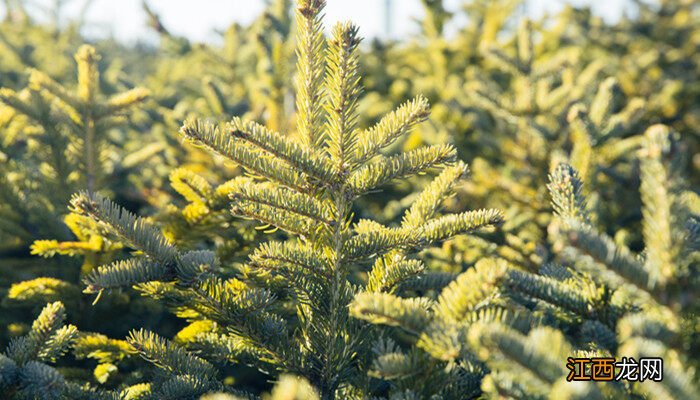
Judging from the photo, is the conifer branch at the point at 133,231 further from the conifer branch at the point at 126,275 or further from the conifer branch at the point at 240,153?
the conifer branch at the point at 240,153

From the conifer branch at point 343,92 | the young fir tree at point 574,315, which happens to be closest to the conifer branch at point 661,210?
the young fir tree at point 574,315

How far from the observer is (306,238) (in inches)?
64.4

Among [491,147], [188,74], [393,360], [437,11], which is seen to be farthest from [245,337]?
[188,74]

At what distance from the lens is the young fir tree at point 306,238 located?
147cm

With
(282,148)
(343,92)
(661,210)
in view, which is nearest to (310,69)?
(343,92)

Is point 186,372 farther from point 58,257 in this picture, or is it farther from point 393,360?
point 58,257

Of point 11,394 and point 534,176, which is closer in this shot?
point 11,394

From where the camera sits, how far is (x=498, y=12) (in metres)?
5.15

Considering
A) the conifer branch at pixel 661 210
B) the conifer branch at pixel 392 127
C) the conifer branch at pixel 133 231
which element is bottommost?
the conifer branch at pixel 133 231

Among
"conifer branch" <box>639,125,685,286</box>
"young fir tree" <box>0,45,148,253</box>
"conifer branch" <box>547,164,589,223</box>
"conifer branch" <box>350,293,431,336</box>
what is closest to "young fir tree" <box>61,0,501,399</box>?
"conifer branch" <box>547,164,589,223</box>

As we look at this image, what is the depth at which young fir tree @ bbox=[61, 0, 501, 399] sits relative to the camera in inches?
57.7

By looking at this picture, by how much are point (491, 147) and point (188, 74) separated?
3.45 meters

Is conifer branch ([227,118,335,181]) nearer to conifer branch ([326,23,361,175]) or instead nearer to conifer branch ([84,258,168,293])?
conifer branch ([326,23,361,175])

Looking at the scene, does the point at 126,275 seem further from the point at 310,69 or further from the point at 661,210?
the point at 661,210
